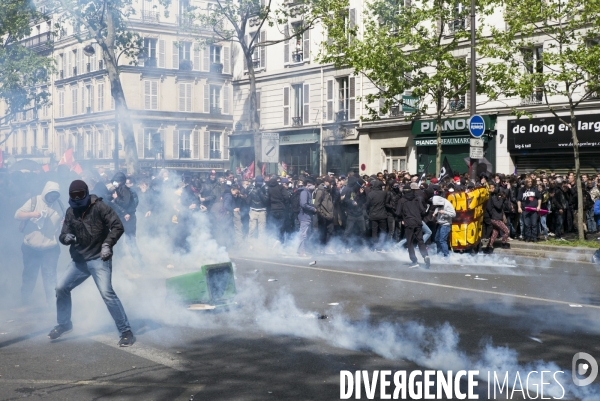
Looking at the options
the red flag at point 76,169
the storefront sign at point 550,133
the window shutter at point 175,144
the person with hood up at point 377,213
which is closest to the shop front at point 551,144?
the storefront sign at point 550,133

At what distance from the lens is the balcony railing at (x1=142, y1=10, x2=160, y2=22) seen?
14.1 m

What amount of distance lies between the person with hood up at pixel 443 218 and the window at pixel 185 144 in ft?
25.1

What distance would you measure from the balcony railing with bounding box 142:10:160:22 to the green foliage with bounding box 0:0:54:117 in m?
2.44

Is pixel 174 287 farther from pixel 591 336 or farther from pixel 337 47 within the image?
pixel 337 47

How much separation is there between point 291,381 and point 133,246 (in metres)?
7.69

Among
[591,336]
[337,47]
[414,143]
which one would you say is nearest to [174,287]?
[591,336]

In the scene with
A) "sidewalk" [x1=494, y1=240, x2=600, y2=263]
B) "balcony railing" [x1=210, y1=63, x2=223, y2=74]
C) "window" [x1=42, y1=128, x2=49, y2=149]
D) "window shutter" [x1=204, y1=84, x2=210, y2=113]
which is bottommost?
"sidewalk" [x1=494, y1=240, x2=600, y2=263]

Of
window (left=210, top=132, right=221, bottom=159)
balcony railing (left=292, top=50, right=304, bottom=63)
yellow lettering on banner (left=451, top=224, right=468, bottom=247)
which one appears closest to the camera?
yellow lettering on banner (left=451, top=224, right=468, bottom=247)

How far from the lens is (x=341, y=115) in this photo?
34.5 metres

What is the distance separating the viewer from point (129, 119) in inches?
782

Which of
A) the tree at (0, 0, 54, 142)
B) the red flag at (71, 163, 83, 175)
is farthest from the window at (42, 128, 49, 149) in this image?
the tree at (0, 0, 54, 142)

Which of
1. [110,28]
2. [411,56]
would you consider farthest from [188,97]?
[411,56]

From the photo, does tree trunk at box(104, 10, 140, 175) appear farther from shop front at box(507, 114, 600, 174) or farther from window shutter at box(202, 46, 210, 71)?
shop front at box(507, 114, 600, 174)

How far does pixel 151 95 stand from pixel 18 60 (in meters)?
7.15
